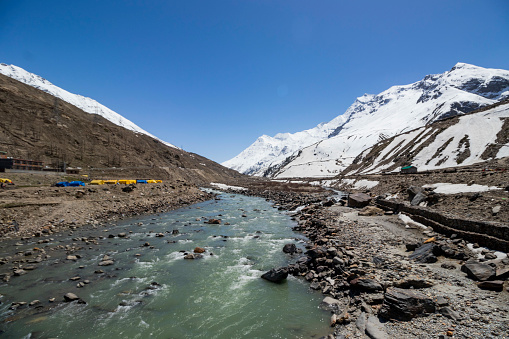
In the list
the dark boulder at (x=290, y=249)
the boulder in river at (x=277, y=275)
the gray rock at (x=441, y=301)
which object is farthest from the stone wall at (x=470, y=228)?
the boulder in river at (x=277, y=275)

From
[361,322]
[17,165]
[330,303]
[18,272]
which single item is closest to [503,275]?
[361,322]

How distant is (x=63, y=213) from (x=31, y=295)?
16868 millimetres

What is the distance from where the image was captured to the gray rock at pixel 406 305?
7777 mm

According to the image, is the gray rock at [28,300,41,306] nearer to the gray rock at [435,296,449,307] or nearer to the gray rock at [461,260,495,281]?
the gray rock at [435,296,449,307]

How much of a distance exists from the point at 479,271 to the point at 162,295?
1456 centimetres

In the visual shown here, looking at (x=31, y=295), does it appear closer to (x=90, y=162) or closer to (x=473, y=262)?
(x=473, y=262)

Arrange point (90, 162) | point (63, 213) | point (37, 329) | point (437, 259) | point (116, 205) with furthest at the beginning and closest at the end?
1. point (90, 162)
2. point (116, 205)
3. point (63, 213)
4. point (437, 259)
5. point (37, 329)

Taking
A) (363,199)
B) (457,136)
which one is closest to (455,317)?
(363,199)

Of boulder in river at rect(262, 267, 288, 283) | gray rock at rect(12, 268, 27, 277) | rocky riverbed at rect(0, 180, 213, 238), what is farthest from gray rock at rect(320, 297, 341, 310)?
rocky riverbed at rect(0, 180, 213, 238)

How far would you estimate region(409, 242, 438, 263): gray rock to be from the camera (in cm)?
1178

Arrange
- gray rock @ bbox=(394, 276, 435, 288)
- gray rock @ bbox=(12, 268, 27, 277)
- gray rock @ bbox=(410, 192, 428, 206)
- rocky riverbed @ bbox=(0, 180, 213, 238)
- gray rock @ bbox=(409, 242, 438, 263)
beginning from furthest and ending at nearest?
gray rock @ bbox=(410, 192, 428, 206), rocky riverbed @ bbox=(0, 180, 213, 238), gray rock @ bbox=(12, 268, 27, 277), gray rock @ bbox=(409, 242, 438, 263), gray rock @ bbox=(394, 276, 435, 288)

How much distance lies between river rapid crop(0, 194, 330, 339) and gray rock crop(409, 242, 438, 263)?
6.16 metres

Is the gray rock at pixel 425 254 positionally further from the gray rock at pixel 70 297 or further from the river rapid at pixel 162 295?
the gray rock at pixel 70 297

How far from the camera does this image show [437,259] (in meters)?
12.0
